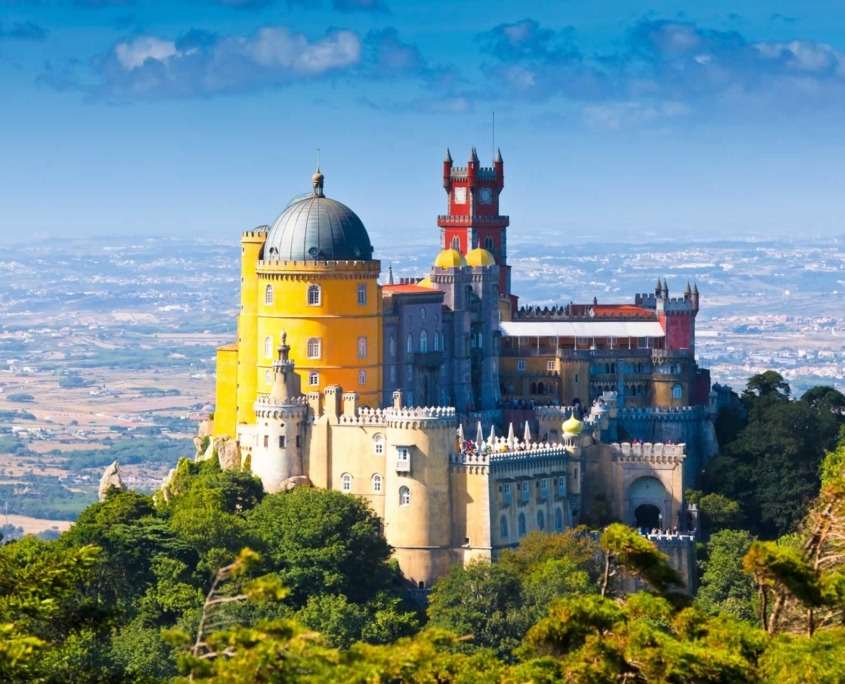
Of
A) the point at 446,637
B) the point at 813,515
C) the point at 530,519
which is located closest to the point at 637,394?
the point at 530,519

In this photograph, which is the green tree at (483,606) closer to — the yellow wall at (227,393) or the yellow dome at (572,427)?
the yellow dome at (572,427)

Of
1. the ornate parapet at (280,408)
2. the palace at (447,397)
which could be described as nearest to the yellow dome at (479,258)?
the palace at (447,397)

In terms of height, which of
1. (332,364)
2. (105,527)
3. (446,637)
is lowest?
(446,637)

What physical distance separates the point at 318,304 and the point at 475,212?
30305 mm

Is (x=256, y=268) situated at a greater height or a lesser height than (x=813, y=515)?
greater

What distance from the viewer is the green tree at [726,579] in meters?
106

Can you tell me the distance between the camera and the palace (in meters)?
108

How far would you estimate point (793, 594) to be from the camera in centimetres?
6444

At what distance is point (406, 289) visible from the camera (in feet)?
406

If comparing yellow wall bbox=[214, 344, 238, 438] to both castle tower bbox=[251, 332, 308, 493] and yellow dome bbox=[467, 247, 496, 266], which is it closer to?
castle tower bbox=[251, 332, 308, 493]

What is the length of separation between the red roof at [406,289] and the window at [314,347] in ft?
21.1

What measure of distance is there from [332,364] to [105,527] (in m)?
14.8

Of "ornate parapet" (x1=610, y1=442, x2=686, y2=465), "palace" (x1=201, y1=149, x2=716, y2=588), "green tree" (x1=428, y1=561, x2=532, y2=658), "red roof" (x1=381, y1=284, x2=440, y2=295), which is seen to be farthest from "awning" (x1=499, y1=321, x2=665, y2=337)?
"green tree" (x1=428, y1=561, x2=532, y2=658)

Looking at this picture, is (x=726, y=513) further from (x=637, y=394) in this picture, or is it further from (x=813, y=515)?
(x=813, y=515)
